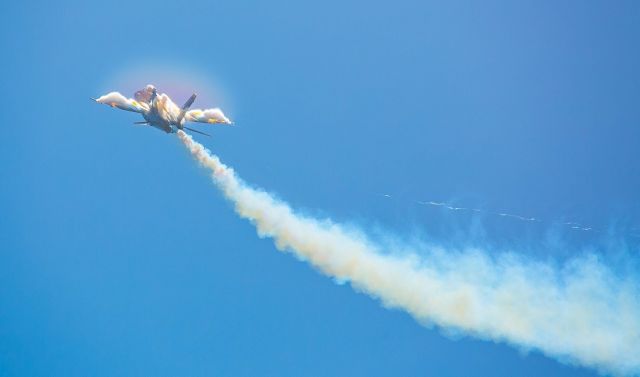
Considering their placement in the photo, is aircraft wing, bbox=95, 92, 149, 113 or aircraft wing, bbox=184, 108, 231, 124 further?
aircraft wing, bbox=184, 108, 231, 124

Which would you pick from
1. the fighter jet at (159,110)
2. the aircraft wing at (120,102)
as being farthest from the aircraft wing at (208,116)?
the aircraft wing at (120,102)

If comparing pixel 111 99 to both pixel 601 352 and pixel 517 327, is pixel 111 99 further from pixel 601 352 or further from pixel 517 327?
pixel 601 352

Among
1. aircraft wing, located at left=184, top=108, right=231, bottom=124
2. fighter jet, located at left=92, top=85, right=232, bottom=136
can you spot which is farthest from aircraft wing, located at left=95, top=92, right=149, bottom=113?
aircraft wing, located at left=184, top=108, right=231, bottom=124

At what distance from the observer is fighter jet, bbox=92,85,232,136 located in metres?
70.0

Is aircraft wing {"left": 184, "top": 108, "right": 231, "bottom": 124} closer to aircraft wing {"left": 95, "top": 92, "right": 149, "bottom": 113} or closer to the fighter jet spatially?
the fighter jet

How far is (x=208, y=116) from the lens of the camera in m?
74.5

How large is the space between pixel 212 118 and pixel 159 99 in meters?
Answer: 6.21

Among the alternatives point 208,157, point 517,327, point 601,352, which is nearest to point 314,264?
point 208,157

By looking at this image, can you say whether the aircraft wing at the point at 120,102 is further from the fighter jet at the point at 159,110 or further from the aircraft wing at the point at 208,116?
the aircraft wing at the point at 208,116

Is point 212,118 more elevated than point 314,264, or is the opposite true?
point 212,118

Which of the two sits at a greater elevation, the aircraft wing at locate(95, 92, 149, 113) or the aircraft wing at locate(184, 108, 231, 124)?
the aircraft wing at locate(184, 108, 231, 124)

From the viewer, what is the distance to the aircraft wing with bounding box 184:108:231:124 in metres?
74.2

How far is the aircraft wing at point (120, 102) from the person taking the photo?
2807 inches

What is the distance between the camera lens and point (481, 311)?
76188 mm
